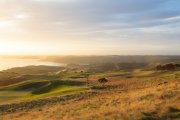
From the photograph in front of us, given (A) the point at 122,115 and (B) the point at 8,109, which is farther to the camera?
(B) the point at 8,109

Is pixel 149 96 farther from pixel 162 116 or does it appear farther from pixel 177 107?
pixel 162 116

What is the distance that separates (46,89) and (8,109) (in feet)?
69.1

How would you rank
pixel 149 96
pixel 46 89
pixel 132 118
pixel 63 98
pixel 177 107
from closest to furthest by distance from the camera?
pixel 132 118 < pixel 177 107 < pixel 149 96 < pixel 63 98 < pixel 46 89

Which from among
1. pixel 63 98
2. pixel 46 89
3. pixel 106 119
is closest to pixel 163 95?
pixel 106 119

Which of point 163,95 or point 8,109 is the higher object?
point 163,95

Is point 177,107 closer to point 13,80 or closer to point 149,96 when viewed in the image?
point 149,96

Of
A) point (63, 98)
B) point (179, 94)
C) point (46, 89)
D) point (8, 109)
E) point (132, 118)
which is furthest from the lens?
point (46, 89)

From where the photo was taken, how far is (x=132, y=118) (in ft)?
51.7

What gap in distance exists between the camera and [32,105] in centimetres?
3020

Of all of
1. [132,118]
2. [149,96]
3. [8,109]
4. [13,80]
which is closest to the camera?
[132,118]

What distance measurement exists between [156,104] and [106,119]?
15.2ft

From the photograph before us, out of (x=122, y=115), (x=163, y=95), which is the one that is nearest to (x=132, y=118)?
(x=122, y=115)

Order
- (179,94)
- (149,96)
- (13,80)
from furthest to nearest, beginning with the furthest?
(13,80) < (149,96) < (179,94)

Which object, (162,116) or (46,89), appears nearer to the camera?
(162,116)
